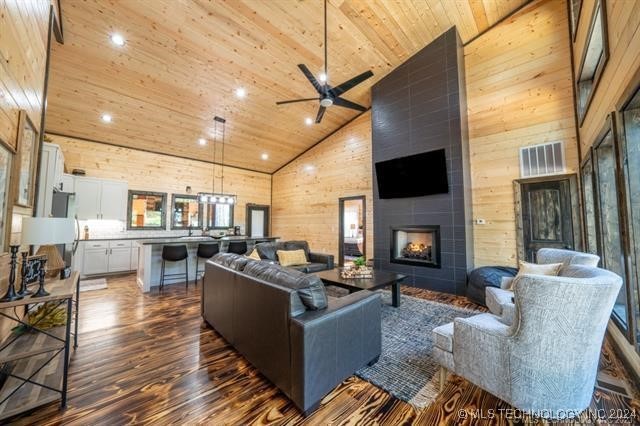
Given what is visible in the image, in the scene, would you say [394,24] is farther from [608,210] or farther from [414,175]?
[608,210]

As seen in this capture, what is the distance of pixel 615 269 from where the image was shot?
2721mm

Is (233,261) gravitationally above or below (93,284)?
above

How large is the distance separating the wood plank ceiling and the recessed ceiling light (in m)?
0.05

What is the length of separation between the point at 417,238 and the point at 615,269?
280cm

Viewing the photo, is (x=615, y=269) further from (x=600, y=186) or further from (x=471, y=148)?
(x=471, y=148)

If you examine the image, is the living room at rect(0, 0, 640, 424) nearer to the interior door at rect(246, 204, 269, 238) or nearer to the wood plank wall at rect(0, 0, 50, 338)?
the wood plank wall at rect(0, 0, 50, 338)

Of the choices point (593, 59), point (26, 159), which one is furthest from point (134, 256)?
point (593, 59)

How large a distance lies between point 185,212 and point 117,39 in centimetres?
464

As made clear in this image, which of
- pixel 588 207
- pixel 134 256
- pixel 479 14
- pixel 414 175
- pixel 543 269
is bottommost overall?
pixel 134 256

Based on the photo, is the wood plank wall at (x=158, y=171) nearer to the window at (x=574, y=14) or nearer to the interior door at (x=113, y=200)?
the interior door at (x=113, y=200)

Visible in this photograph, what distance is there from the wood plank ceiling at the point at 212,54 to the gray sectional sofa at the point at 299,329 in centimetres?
373

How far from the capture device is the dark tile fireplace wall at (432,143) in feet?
15.2

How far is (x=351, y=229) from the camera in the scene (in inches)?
320

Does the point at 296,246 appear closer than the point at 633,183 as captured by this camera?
No
